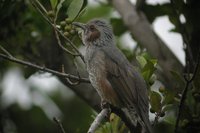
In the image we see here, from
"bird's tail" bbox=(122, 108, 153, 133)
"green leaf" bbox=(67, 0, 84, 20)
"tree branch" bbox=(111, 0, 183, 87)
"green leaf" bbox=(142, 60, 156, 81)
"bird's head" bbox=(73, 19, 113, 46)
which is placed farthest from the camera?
"tree branch" bbox=(111, 0, 183, 87)

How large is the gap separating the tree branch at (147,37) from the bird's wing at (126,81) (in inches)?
28.8

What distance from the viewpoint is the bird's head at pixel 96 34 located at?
7103mm

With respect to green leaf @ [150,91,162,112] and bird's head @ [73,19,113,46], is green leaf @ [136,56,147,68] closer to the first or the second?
Result: green leaf @ [150,91,162,112]

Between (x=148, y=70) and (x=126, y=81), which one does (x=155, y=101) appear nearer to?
(x=148, y=70)

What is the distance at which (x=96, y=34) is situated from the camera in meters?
7.13

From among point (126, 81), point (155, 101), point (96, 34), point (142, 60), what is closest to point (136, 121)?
point (155, 101)

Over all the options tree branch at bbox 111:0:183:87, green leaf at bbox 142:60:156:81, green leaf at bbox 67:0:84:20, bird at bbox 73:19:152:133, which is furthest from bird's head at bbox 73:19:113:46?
green leaf at bbox 142:60:156:81

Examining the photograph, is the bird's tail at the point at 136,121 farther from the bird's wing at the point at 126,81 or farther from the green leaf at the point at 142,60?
the green leaf at the point at 142,60

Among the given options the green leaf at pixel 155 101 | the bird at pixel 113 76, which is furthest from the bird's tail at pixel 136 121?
the green leaf at pixel 155 101

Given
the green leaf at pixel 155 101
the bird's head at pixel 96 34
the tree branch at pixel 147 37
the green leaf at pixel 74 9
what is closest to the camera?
the green leaf at pixel 155 101

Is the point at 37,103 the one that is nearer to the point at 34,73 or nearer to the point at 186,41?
the point at 34,73

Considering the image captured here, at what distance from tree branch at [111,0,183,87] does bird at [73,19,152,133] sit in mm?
539

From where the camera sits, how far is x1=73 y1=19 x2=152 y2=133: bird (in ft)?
19.8

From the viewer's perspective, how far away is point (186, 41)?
6.12m
